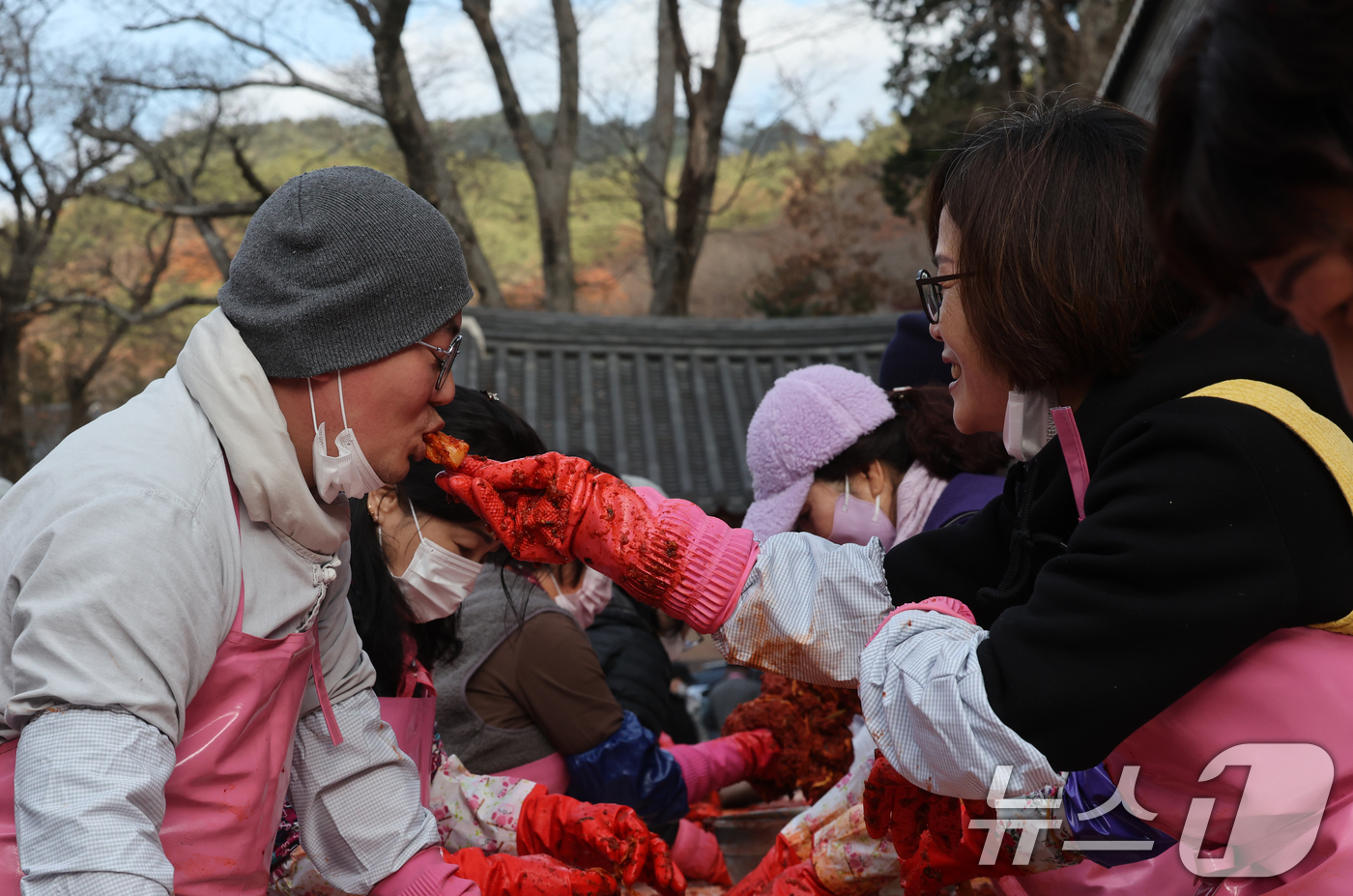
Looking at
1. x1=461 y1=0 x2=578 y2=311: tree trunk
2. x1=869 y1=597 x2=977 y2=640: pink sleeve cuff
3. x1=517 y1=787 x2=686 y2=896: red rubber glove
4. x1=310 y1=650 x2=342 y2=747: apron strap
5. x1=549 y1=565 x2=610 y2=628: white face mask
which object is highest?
x1=461 y1=0 x2=578 y2=311: tree trunk

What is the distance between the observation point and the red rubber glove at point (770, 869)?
2.72 metres

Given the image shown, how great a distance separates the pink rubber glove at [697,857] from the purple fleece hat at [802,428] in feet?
3.40

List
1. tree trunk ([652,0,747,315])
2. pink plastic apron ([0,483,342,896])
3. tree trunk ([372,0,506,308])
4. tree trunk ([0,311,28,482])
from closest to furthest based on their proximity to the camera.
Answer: pink plastic apron ([0,483,342,896]), tree trunk ([372,0,506,308]), tree trunk ([652,0,747,315]), tree trunk ([0,311,28,482])

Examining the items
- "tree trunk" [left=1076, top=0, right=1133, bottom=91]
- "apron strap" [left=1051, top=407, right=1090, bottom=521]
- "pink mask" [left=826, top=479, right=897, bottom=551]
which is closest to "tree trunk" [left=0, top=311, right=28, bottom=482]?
"tree trunk" [left=1076, top=0, right=1133, bottom=91]

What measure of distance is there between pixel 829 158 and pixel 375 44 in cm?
1233

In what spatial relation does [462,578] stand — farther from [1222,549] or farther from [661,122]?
[661,122]

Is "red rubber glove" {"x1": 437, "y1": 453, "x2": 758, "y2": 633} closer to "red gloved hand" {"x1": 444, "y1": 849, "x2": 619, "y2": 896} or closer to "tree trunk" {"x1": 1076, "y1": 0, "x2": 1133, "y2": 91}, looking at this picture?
"red gloved hand" {"x1": 444, "y1": 849, "x2": 619, "y2": 896}

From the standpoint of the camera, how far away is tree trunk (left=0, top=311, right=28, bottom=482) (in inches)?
555

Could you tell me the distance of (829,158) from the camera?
2136 cm

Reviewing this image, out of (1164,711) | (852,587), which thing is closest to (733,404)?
(852,587)

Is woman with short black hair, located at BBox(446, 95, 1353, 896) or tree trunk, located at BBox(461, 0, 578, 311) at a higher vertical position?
tree trunk, located at BBox(461, 0, 578, 311)

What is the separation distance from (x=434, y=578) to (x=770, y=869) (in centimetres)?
116

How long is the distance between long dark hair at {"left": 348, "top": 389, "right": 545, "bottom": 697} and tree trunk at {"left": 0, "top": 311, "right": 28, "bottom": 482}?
13402 mm

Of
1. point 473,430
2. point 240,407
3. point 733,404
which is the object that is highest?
point 240,407
